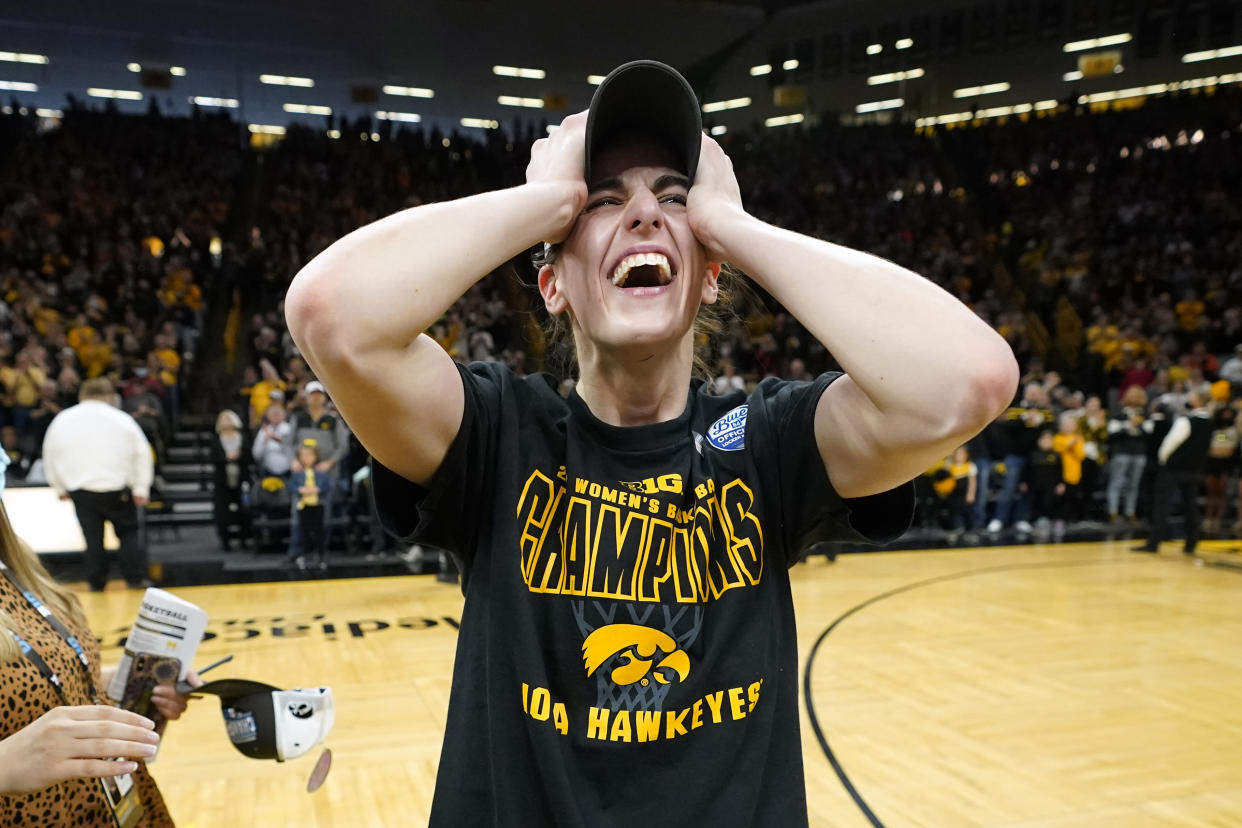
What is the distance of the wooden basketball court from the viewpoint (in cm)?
385

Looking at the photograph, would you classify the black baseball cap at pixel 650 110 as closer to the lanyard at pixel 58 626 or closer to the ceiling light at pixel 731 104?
the lanyard at pixel 58 626

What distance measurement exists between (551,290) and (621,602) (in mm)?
483

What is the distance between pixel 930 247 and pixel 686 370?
771 inches

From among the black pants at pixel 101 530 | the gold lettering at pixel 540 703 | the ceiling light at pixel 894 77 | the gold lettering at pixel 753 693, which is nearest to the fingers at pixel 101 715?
the gold lettering at pixel 540 703

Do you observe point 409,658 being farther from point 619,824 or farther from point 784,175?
point 784,175

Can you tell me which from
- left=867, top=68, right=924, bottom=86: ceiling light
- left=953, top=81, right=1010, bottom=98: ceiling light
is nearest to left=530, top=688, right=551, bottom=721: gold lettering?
left=867, top=68, right=924, bottom=86: ceiling light

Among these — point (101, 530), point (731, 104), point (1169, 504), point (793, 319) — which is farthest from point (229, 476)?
point (731, 104)

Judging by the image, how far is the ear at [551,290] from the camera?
137 centimetres

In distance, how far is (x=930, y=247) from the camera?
19562 millimetres

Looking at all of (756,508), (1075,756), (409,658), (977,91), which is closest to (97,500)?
(409,658)

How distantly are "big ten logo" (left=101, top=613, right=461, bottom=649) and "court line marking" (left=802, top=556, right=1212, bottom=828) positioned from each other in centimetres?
254

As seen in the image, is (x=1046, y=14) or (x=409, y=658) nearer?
(x=409, y=658)

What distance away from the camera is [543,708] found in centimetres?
117

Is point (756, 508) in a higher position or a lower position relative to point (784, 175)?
lower
